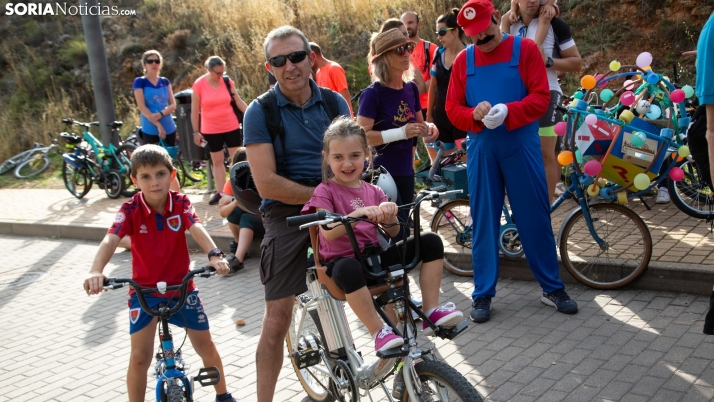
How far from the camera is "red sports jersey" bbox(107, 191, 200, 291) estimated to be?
13.3 feet

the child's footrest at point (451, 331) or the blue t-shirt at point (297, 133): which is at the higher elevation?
the blue t-shirt at point (297, 133)

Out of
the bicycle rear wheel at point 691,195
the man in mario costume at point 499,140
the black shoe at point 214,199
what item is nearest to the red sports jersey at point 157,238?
the man in mario costume at point 499,140

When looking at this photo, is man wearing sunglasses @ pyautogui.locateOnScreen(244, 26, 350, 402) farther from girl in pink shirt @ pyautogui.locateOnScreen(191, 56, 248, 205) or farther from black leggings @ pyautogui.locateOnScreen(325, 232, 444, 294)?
girl in pink shirt @ pyautogui.locateOnScreen(191, 56, 248, 205)

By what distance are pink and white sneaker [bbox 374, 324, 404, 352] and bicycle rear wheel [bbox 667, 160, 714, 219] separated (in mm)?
4896

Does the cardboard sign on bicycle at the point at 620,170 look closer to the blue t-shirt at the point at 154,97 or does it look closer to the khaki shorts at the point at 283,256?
the khaki shorts at the point at 283,256

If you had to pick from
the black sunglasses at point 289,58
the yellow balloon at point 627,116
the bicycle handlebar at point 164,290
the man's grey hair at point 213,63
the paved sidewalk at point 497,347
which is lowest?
the paved sidewalk at point 497,347

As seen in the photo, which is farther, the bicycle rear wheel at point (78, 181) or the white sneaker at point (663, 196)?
the bicycle rear wheel at point (78, 181)

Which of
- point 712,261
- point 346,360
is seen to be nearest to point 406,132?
point 346,360

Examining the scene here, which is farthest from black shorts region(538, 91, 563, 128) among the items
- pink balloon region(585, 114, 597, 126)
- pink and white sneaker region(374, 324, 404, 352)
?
pink and white sneaker region(374, 324, 404, 352)

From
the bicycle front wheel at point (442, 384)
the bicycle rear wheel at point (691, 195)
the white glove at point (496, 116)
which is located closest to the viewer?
the bicycle front wheel at point (442, 384)

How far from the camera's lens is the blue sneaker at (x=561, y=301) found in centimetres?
536

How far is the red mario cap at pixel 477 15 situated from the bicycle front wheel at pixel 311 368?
2.28 m

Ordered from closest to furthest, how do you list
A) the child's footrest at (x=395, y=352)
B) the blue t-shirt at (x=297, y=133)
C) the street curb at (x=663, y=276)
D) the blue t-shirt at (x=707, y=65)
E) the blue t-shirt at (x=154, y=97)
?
the child's footrest at (x=395, y=352) → the blue t-shirt at (x=707, y=65) → the blue t-shirt at (x=297, y=133) → the street curb at (x=663, y=276) → the blue t-shirt at (x=154, y=97)

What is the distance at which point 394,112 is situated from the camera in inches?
218
